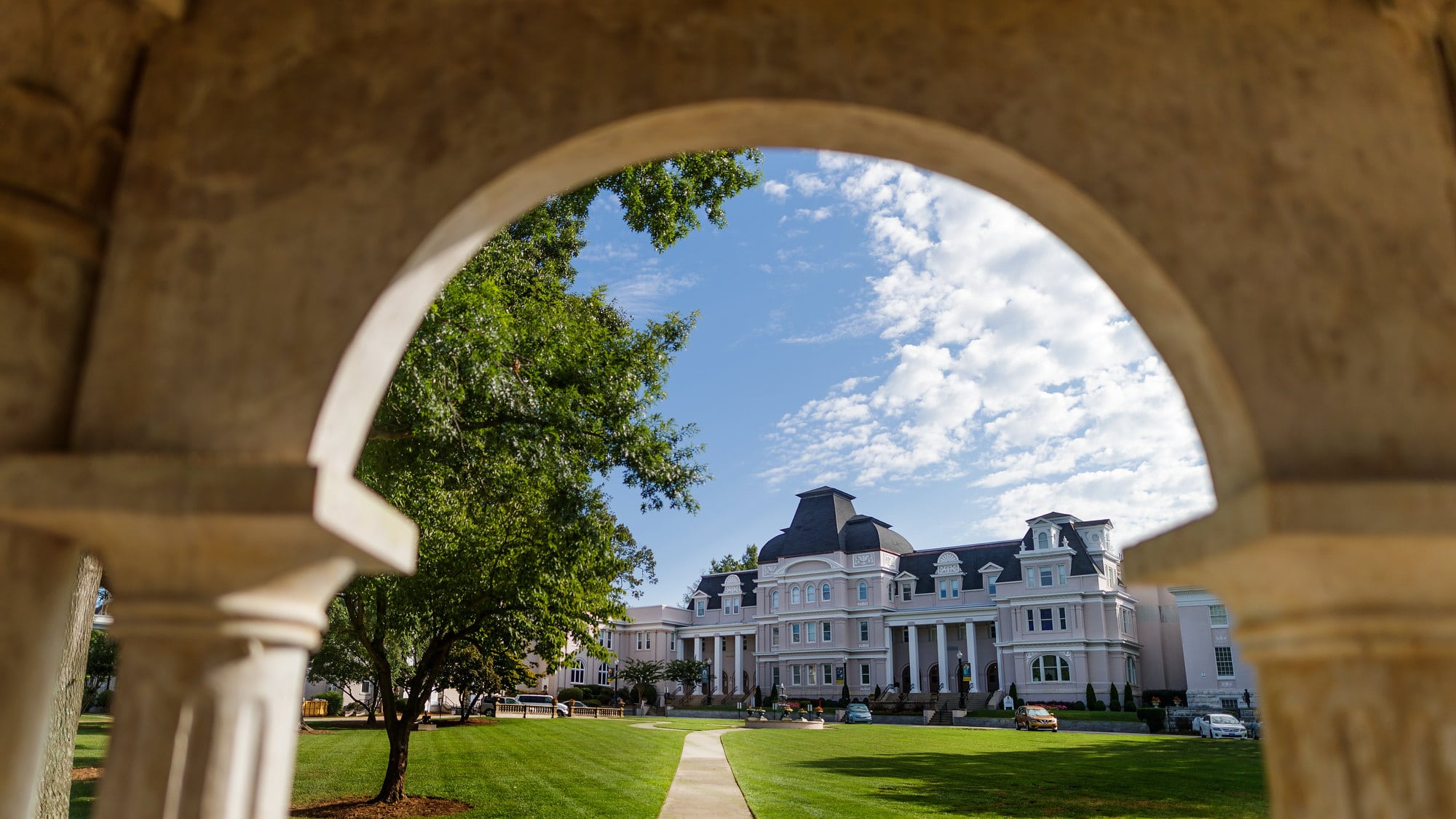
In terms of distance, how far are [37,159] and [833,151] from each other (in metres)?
2.34

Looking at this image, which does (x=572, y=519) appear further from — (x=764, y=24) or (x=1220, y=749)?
(x=1220, y=749)

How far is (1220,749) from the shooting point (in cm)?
2408

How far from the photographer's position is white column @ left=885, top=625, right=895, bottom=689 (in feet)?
186

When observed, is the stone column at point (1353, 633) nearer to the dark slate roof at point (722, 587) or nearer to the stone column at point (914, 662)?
the stone column at point (914, 662)

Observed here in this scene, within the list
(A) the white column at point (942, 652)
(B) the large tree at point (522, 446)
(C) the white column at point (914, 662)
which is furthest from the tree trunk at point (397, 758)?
(A) the white column at point (942, 652)

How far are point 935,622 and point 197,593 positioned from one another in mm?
56764

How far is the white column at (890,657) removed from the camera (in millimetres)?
56562

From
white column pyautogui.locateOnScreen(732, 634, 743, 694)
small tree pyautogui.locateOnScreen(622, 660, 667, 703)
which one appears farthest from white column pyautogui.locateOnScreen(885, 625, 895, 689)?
small tree pyautogui.locateOnScreen(622, 660, 667, 703)

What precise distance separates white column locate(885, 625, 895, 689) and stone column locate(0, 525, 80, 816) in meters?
57.0

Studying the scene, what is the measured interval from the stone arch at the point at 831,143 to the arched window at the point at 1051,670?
167 ft

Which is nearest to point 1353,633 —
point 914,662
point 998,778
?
point 998,778

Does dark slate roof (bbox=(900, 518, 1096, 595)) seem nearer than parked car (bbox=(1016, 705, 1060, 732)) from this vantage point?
No

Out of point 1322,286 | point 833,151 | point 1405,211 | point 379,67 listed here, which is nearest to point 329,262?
point 379,67

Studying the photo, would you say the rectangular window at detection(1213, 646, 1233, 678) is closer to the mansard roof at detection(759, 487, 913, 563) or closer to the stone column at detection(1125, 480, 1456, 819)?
the mansard roof at detection(759, 487, 913, 563)
